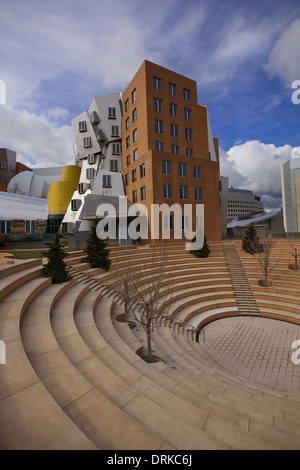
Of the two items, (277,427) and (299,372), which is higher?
(277,427)

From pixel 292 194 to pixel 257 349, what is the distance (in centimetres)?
9332

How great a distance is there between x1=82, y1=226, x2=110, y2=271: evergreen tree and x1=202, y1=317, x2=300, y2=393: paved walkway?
28.7ft

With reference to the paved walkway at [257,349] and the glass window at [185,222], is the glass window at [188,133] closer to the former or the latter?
the glass window at [185,222]

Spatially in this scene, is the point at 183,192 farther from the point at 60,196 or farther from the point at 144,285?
the point at 60,196

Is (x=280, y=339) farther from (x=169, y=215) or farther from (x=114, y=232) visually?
(x=114, y=232)

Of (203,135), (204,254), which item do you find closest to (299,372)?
(204,254)

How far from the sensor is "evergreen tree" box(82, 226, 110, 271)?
1603 cm

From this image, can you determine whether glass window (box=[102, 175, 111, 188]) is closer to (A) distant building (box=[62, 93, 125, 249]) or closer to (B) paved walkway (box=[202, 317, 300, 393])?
(A) distant building (box=[62, 93, 125, 249])

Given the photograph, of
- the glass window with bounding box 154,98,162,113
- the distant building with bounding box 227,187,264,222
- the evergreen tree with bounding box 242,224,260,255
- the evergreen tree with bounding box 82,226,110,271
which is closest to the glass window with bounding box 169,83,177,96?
the glass window with bounding box 154,98,162,113

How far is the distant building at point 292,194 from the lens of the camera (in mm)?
82188

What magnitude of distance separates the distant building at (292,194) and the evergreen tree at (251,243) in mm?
73198
